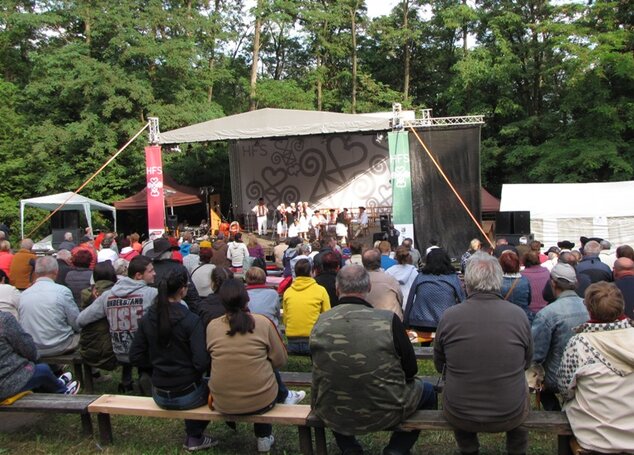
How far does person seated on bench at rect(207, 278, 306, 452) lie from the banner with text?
878 centimetres

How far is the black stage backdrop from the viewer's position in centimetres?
1208

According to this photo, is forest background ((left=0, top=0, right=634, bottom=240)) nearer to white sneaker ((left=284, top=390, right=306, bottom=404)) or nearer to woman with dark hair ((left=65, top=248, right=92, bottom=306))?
woman with dark hair ((left=65, top=248, right=92, bottom=306))

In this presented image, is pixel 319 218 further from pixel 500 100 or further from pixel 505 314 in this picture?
pixel 505 314

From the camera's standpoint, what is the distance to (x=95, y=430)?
3.80 metres

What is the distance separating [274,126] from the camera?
43.0 ft

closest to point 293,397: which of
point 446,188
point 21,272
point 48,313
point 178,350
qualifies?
point 178,350

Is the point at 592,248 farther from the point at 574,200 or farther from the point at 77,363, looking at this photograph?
the point at 574,200

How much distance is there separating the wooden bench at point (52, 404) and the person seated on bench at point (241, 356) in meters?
0.93

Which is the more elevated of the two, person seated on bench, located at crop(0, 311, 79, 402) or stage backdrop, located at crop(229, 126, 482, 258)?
stage backdrop, located at crop(229, 126, 482, 258)

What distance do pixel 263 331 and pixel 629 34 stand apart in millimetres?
17849

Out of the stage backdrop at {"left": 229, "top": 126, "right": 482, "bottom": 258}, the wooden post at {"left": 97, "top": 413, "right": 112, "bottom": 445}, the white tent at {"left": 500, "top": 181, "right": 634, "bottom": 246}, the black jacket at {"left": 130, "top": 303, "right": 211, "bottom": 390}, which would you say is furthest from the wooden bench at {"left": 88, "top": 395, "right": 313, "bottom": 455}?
the stage backdrop at {"left": 229, "top": 126, "right": 482, "bottom": 258}

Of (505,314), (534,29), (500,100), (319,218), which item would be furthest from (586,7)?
(505,314)

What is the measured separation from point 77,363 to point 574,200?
12.2m

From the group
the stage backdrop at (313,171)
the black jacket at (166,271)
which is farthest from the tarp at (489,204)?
the black jacket at (166,271)
